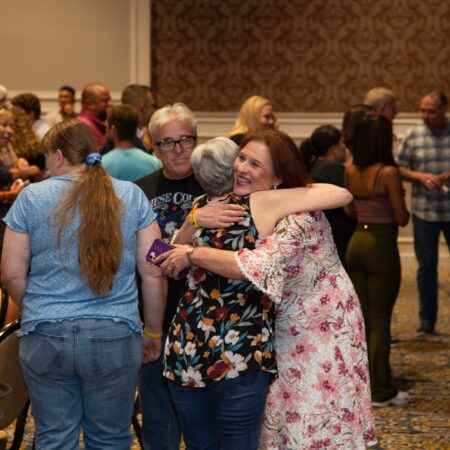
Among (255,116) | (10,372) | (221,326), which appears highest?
(255,116)

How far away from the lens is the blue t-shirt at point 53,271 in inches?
115

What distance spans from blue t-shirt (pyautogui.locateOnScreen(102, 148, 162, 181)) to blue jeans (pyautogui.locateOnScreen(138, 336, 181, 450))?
170 centimetres

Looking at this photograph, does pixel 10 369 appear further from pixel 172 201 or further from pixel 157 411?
pixel 172 201

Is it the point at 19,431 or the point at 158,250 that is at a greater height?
the point at 158,250

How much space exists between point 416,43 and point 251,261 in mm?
7719

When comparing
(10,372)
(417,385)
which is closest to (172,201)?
(10,372)

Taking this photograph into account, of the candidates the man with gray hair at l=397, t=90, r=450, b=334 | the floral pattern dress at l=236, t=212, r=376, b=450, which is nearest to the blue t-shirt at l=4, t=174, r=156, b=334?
the floral pattern dress at l=236, t=212, r=376, b=450

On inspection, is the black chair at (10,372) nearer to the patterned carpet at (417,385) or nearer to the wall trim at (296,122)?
the patterned carpet at (417,385)

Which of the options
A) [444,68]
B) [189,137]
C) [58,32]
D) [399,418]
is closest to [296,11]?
[444,68]

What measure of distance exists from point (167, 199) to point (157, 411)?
2.43 feet

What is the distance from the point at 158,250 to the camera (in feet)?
9.71

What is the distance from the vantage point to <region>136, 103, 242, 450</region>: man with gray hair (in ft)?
11.5

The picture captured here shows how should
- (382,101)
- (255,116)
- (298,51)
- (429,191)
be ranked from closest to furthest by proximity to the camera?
(255,116) → (382,101) → (429,191) → (298,51)

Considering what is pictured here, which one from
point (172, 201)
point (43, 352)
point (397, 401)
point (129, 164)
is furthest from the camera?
point (397, 401)
